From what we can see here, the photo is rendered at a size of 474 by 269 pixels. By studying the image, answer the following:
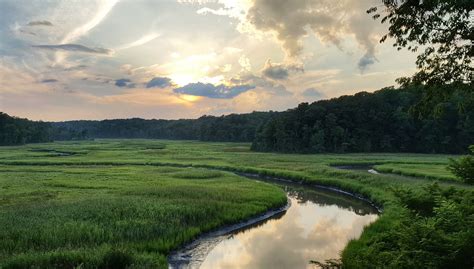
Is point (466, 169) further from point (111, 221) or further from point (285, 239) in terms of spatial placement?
point (111, 221)

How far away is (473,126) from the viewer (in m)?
115

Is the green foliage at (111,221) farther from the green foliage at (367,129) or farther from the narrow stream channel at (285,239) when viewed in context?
the green foliage at (367,129)

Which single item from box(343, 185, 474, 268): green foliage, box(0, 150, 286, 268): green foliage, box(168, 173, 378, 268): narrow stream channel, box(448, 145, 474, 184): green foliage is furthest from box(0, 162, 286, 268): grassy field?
box(448, 145, 474, 184): green foliage

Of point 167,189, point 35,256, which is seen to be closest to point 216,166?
point 167,189

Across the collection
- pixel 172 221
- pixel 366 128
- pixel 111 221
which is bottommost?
pixel 172 221

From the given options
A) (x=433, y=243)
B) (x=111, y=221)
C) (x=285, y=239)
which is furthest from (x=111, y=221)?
(x=433, y=243)

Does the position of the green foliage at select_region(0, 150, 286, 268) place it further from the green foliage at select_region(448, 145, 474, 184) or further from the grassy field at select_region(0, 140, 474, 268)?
the green foliage at select_region(448, 145, 474, 184)

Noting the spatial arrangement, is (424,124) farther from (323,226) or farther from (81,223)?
(81,223)

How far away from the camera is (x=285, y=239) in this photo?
1063 inches

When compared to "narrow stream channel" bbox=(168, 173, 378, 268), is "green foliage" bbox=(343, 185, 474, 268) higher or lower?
higher

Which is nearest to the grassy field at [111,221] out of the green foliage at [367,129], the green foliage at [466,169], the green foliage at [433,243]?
the green foliage at [433,243]

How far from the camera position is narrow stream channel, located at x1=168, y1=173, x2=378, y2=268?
2202cm

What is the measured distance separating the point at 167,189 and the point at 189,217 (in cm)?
1232

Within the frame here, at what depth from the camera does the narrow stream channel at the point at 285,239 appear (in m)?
22.0
